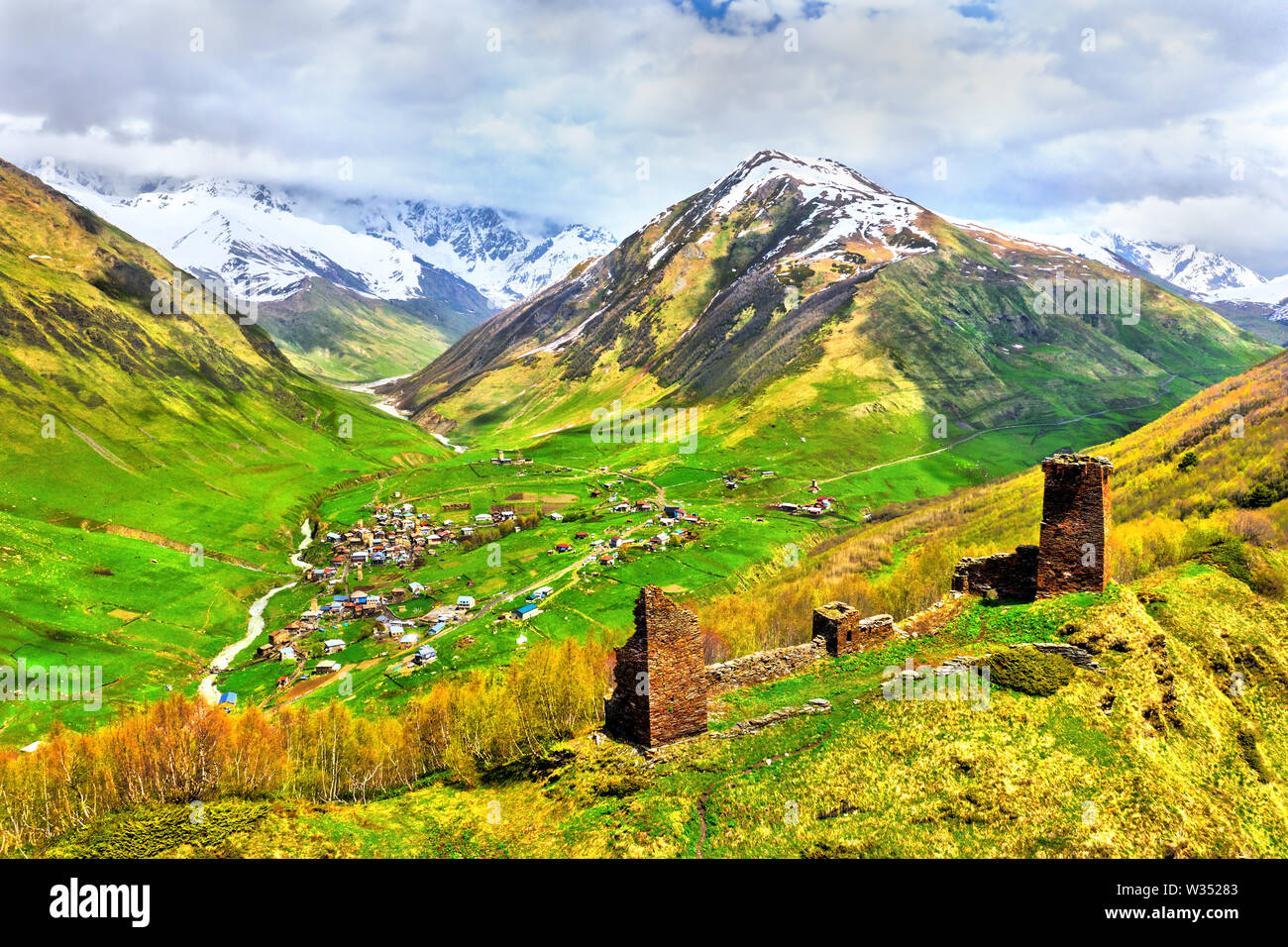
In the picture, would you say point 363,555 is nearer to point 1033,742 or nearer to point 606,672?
point 606,672

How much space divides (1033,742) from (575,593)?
105 meters

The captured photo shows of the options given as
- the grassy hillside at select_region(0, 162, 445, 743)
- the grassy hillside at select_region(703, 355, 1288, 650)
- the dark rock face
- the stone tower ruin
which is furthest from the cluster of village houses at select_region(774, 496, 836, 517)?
the stone tower ruin

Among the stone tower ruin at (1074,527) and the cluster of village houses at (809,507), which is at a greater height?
the cluster of village houses at (809,507)

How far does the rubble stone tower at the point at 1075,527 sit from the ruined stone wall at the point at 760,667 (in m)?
11.1

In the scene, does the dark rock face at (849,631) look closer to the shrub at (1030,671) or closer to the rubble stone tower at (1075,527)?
the rubble stone tower at (1075,527)

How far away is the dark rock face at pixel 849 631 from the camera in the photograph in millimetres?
33188

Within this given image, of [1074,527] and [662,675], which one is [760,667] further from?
[1074,527]

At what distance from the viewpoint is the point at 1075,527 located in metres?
29.5

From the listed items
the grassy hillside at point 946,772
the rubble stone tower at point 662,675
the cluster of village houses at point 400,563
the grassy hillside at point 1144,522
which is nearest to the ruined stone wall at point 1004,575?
the grassy hillside at point 946,772

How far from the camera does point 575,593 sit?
12175cm

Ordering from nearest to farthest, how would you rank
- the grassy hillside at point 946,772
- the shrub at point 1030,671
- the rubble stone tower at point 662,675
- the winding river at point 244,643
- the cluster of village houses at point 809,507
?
the grassy hillside at point 946,772 → the shrub at point 1030,671 → the rubble stone tower at point 662,675 → the winding river at point 244,643 → the cluster of village houses at point 809,507

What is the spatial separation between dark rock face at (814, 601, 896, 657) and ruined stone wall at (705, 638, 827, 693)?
2.75 ft
